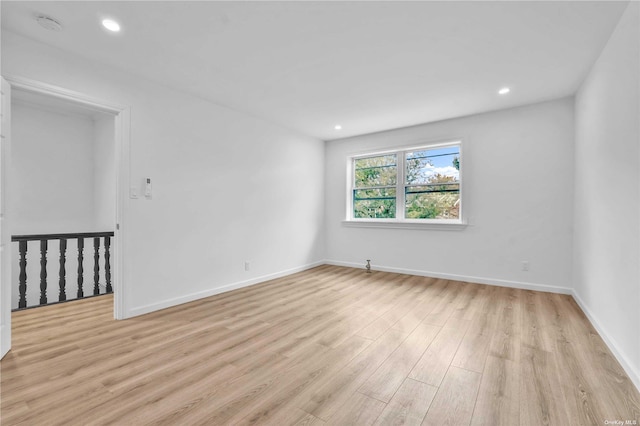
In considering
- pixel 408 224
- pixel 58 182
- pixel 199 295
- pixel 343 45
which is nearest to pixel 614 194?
pixel 343 45

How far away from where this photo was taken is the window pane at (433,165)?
4637 millimetres

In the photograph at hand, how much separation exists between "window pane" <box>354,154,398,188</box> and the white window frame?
0.08 m

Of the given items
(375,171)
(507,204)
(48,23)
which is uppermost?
(48,23)

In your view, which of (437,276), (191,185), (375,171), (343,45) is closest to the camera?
(343,45)

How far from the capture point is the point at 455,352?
222cm

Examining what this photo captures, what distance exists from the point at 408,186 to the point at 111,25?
4334mm

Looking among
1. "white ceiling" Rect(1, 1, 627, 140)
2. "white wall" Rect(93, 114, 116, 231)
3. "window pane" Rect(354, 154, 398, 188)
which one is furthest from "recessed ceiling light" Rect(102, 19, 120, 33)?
"window pane" Rect(354, 154, 398, 188)

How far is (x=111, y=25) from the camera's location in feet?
7.34

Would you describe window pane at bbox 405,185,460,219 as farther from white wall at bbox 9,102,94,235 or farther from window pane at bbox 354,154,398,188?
white wall at bbox 9,102,94,235

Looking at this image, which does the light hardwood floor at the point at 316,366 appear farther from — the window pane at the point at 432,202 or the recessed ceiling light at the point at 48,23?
the recessed ceiling light at the point at 48,23

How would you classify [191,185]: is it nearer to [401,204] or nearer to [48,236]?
[48,236]

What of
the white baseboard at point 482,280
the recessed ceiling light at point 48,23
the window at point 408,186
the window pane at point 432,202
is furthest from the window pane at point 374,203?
A: the recessed ceiling light at point 48,23

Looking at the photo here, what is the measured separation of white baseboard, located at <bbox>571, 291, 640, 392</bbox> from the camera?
71.5 inches

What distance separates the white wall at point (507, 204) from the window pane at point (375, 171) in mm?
355
